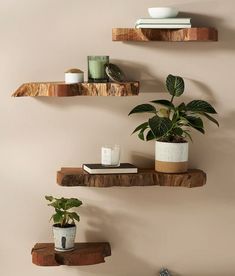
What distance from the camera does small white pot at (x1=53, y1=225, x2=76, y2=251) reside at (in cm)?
246

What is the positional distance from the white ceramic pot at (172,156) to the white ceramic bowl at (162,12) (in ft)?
1.65

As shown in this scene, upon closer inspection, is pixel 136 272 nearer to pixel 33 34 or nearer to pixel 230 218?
pixel 230 218

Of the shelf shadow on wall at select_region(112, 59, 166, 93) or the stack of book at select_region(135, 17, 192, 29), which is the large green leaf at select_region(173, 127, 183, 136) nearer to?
the shelf shadow on wall at select_region(112, 59, 166, 93)

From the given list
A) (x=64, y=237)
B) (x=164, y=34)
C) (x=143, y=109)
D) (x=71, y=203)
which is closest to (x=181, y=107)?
(x=143, y=109)

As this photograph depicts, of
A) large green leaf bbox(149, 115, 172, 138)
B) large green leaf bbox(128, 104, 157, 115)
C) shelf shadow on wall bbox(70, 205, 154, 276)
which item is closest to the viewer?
large green leaf bbox(149, 115, 172, 138)

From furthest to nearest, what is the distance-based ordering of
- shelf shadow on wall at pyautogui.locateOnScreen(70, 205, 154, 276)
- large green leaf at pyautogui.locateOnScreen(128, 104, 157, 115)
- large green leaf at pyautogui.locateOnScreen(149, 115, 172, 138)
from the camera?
shelf shadow on wall at pyautogui.locateOnScreen(70, 205, 154, 276), large green leaf at pyautogui.locateOnScreen(128, 104, 157, 115), large green leaf at pyautogui.locateOnScreen(149, 115, 172, 138)

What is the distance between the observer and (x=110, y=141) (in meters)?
2.58

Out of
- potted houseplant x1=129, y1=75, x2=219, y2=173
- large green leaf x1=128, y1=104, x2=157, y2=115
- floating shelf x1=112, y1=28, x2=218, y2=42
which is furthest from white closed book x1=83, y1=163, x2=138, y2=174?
floating shelf x1=112, y1=28, x2=218, y2=42

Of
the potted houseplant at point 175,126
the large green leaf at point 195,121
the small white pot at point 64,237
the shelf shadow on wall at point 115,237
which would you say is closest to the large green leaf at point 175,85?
the potted houseplant at point 175,126

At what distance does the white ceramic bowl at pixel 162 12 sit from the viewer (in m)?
2.41

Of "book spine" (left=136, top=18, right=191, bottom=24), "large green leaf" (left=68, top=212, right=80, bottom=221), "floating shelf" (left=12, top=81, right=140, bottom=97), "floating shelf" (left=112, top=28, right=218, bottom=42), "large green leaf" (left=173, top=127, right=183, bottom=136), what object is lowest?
"large green leaf" (left=68, top=212, right=80, bottom=221)

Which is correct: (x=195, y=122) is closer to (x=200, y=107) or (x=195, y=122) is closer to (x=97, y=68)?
(x=200, y=107)

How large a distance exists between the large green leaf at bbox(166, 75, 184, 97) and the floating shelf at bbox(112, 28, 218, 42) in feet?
0.51

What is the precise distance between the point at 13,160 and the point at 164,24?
2.72 feet
